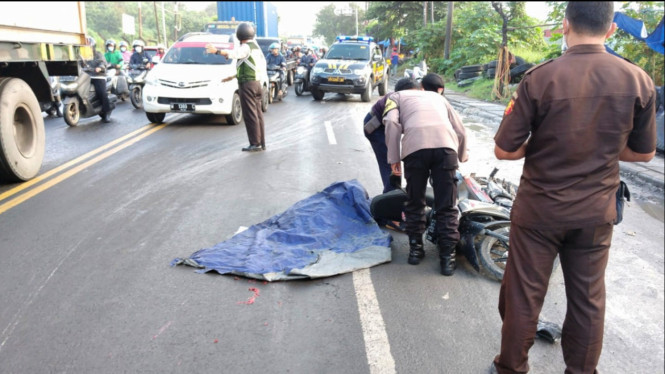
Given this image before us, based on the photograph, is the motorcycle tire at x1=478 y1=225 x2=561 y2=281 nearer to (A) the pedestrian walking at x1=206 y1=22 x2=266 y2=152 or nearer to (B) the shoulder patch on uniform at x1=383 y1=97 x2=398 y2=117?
(B) the shoulder patch on uniform at x1=383 y1=97 x2=398 y2=117

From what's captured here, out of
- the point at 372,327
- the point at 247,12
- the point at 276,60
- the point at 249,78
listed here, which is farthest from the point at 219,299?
the point at 247,12

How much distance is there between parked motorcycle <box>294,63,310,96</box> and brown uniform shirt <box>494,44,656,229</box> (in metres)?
16.5

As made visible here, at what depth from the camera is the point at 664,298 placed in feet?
13.6

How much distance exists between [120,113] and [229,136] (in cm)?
457

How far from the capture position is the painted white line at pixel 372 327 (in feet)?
9.90

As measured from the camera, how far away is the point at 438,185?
423 centimetres

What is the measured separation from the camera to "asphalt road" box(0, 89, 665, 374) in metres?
3.06

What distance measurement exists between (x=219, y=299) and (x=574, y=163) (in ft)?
8.01

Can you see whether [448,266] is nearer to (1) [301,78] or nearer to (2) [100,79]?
(2) [100,79]

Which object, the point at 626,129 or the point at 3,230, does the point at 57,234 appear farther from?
the point at 626,129

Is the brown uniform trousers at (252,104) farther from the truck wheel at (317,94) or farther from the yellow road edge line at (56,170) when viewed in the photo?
the truck wheel at (317,94)

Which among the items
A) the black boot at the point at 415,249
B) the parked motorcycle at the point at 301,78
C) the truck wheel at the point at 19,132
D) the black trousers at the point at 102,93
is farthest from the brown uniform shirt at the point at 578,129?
the parked motorcycle at the point at 301,78

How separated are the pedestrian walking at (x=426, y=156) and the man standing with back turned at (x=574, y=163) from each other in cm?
147

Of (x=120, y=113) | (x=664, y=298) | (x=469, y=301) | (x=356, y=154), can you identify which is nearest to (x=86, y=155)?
(x=356, y=154)
